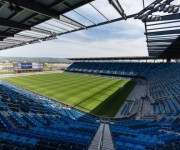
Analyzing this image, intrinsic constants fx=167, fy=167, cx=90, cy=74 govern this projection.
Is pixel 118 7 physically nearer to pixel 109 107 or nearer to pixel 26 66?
pixel 109 107

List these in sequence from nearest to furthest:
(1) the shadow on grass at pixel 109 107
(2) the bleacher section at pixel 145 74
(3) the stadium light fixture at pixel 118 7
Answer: (3) the stadium light fixture at pixel 118 7, (1) the shadow on grass at pixel 109 107, (2) the bleacher section at pixel 145 74

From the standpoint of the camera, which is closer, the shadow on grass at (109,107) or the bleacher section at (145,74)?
the shadow on grass at (109,107)

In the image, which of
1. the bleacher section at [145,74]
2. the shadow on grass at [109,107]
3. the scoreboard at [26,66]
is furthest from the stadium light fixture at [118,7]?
the scoreboard at [26,66]

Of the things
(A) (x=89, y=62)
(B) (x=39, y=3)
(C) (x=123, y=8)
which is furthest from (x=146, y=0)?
(A) (x=89, y=62)

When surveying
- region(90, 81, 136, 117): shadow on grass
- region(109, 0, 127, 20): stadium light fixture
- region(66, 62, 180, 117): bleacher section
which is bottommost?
region(90, 81, 136, 117): shadow on grass

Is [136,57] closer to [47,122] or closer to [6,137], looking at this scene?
[47,122]

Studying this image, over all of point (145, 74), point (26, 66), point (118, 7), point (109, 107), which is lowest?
point (109, 107)

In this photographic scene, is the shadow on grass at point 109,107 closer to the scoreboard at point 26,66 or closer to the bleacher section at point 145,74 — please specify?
the bleacher section at point 145,74

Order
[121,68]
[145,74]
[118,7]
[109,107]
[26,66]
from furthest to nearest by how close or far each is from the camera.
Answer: [26,66] < [121,68] < [145,74] < [109,107] < [118,7]

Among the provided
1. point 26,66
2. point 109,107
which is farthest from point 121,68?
point 109,107

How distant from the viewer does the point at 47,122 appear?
44.4 ft

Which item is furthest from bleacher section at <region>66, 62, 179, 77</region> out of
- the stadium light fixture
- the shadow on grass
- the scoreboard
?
the stadium light fixture

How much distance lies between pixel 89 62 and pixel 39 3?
7015cm

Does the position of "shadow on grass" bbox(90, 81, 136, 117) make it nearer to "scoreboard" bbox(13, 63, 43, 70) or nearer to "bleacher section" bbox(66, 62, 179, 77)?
"bleacher section" bbox(66, 62, 179, 77)
